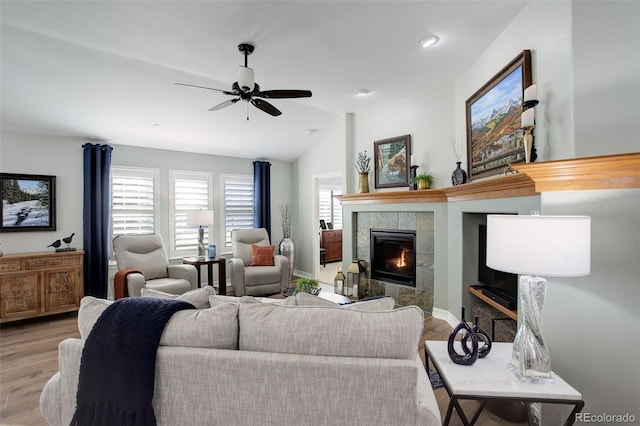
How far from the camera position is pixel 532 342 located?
1451mm

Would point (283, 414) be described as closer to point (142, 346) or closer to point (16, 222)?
point (142, 346)

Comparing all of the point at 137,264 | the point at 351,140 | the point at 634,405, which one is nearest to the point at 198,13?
the point at 351,140

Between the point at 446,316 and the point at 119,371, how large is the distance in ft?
11.1

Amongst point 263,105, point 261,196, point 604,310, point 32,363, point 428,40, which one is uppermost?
point 428,40

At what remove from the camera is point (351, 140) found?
4789 millimetres

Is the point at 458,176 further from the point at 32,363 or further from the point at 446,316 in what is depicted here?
the point at 32,363

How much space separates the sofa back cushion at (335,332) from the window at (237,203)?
465cm

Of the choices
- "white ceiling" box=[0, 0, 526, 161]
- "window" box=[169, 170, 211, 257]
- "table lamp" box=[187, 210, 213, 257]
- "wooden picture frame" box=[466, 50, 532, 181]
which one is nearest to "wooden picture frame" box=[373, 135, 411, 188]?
"white ceiling" box=[0, 0, 526, 161]

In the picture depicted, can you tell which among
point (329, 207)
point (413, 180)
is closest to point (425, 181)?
point (413, 180)

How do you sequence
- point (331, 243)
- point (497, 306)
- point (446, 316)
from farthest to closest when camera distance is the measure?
point (331, 243), point (446, 316), point (497, 306)

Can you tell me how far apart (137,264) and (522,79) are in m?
4.68

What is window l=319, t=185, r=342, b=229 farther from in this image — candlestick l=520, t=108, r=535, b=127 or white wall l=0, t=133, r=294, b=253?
candlestick l=520, t=108, r=535, b=127

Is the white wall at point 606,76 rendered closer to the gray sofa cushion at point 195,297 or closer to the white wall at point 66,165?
the gray sofa cushion at point 195,297

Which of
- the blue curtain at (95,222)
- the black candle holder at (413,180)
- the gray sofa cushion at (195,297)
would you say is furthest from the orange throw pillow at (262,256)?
the gray sofa cushion at (195,297)
